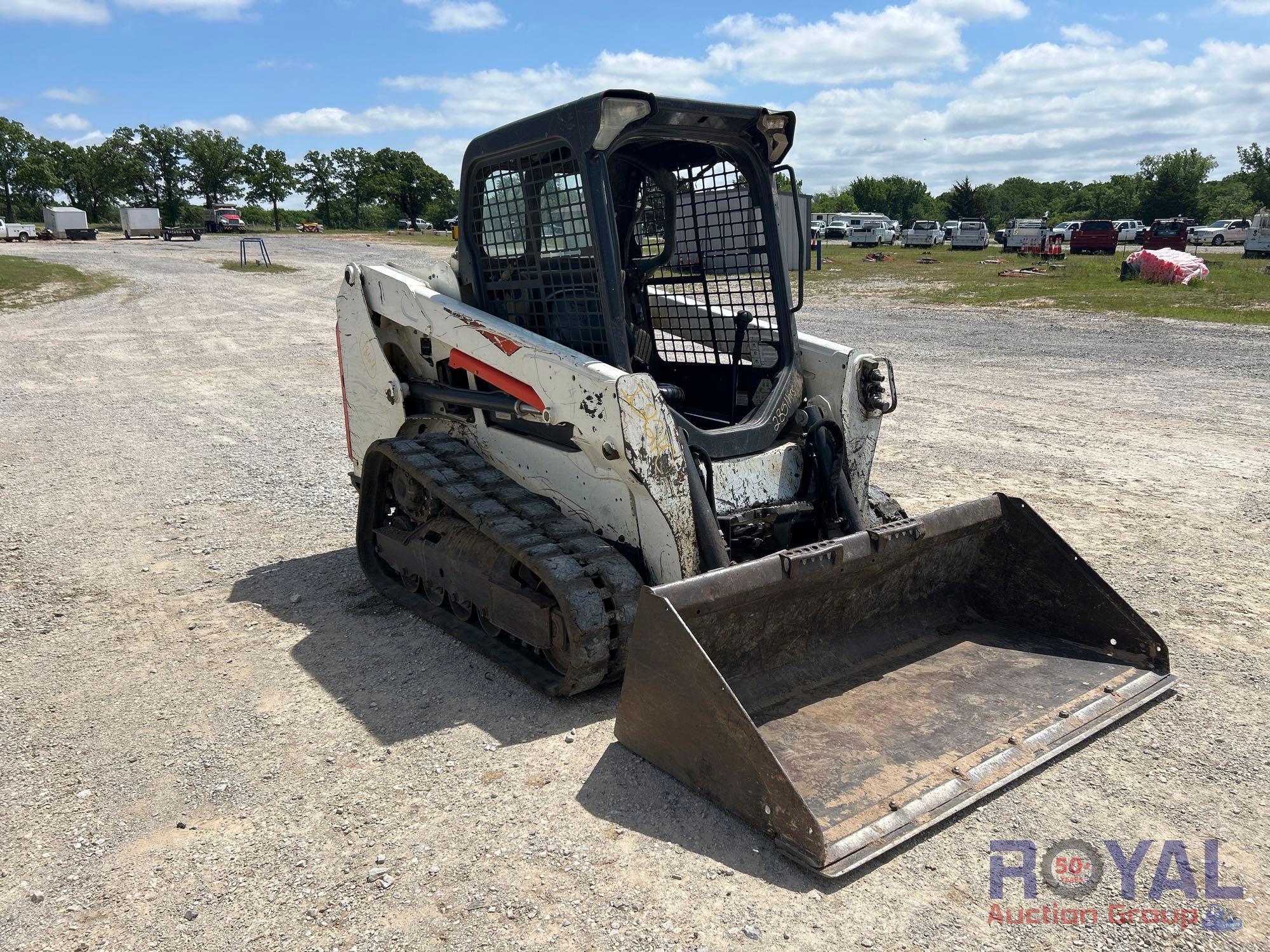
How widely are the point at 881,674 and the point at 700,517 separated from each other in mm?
1012

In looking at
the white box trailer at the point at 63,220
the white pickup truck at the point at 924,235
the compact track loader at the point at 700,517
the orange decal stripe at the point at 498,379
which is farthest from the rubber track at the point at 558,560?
→ the white box trailer at the point at 63,220

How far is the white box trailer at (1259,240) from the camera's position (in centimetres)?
3775

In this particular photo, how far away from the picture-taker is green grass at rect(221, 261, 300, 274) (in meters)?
31.2

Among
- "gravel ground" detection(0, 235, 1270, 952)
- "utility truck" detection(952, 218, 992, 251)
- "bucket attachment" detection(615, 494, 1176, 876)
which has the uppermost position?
"utility truck" detection(952, 218, 992, 251)

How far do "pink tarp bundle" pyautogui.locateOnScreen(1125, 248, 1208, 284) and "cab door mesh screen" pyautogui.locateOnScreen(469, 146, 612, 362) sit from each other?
23.2 meters

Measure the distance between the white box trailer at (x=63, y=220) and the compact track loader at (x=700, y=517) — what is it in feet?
198

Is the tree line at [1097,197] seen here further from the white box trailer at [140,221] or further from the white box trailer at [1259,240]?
the white box trailer at [140,221]

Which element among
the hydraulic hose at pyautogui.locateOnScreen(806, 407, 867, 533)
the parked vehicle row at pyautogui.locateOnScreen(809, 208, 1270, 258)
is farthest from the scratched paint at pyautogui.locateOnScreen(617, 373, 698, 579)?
the parked vehicle row at pyautogui.locateOnScreen(809, 208, 1270, 258)

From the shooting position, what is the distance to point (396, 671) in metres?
4.54

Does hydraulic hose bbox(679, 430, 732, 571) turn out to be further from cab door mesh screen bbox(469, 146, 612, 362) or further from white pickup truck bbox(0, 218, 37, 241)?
white pickup truck bbox(0, 218, 37, 241)

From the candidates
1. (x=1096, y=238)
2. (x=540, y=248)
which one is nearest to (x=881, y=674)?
(x=540, y=248)

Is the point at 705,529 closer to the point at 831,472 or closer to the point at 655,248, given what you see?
the point at 831,472

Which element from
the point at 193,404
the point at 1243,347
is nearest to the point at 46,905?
the point at 193,404

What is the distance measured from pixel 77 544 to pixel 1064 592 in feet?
19.4
